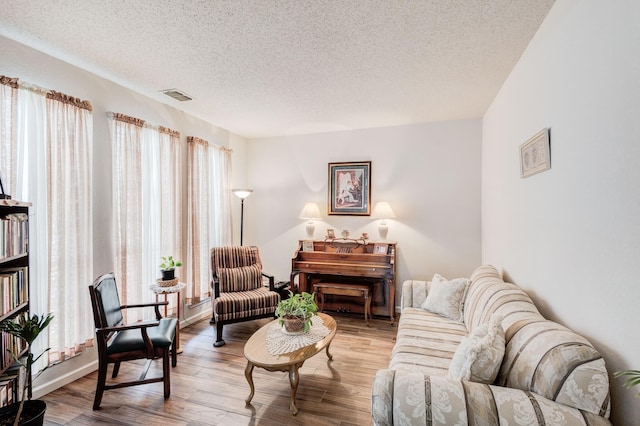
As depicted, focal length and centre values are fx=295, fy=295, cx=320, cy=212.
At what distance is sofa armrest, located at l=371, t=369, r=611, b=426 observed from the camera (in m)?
1.09

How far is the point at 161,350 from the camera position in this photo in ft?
7.42

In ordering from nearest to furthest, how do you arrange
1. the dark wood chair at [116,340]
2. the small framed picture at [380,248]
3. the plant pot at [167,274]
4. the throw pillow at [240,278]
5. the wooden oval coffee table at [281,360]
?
1. the wooden oval coffee table at [281,360]
2. the dark wood chair at [116,340]
3. the plant pot at [167,274]
4. the throw pillow at [240,278]
5. the small framed picture at [380,248]

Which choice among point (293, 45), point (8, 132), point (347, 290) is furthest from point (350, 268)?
point (8, 132)

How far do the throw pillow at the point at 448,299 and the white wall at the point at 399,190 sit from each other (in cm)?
121

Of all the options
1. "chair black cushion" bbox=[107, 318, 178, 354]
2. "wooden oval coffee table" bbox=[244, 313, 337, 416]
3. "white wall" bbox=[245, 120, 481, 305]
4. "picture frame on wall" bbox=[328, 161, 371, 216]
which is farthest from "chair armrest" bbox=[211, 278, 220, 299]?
"picture frame on wall" bbox=[328, 161, 371, 216]

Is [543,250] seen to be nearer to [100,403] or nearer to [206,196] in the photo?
[100,403]

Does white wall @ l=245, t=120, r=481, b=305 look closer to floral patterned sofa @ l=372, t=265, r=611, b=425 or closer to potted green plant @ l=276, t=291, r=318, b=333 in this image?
potted green plant @ l=276, t=291, r=318, b=333

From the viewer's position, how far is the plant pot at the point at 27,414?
1598mm

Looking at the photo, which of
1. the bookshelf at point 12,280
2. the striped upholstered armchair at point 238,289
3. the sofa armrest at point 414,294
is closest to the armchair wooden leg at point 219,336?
the striped upholstered armchair at point 238,289

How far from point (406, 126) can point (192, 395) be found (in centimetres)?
399

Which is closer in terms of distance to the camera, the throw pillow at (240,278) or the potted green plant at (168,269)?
the potted green plant at (168,269)

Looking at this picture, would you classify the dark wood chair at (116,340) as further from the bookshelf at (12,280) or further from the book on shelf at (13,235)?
the book on shelf at (13,235)

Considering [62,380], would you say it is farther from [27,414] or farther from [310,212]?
[310,212]

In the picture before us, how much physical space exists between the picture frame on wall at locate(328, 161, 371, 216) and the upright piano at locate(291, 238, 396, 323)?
0.49 meters
